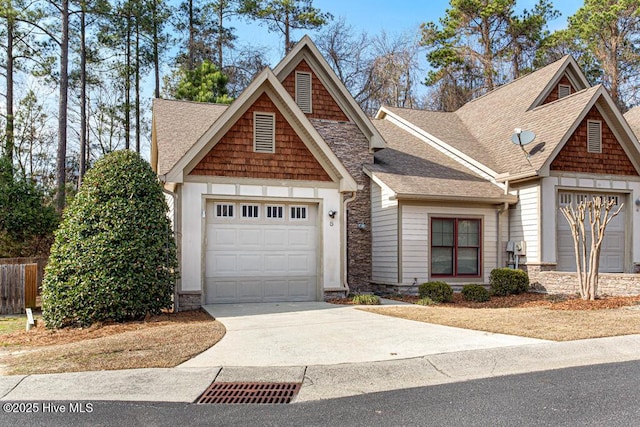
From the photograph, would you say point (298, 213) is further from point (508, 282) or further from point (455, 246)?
point (508, 282)

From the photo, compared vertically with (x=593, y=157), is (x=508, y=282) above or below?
below

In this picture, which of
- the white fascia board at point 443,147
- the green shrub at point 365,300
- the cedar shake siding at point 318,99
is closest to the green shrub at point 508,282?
the white fascia board at point 443,147

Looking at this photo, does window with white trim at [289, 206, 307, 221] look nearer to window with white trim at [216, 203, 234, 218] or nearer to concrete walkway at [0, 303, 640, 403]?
window with white trim at [216, 203, 234, 218]

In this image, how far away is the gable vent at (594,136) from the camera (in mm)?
16312

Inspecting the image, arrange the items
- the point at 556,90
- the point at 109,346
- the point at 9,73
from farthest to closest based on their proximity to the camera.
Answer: the point at 9,73 → the point at 556,90 → the point at 109,346

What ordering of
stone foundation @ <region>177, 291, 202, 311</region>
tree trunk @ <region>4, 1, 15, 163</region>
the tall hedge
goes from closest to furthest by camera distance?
the tall hedge
stone foundation @ <region>177, 291, 202, 311</region>
tree trunk @ <region>4, 1, 15, 163</region>

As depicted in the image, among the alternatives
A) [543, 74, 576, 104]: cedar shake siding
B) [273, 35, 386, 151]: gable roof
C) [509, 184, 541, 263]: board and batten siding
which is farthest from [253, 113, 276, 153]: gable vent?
[543, 74, 576, 104]: cedar shake siding

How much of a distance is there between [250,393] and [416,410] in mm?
1750

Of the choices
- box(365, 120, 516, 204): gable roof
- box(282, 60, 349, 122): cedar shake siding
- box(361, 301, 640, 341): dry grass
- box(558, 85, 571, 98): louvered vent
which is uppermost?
box(558, 85, 571, 98): louvered vent

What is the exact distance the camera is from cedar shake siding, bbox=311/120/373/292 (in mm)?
17109

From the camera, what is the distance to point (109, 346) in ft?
25.8

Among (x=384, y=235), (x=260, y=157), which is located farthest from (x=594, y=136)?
(x=260, y=157)

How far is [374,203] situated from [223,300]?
6089 millimetres

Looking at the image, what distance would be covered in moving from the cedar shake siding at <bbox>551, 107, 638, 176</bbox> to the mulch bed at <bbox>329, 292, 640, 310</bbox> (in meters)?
3.87
